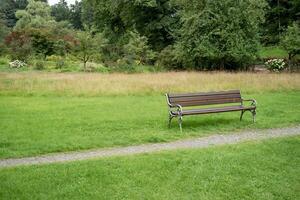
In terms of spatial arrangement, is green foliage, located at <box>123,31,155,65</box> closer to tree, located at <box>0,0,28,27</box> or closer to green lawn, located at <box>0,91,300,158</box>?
green lawn, located at <box>0,91,300,158</box>

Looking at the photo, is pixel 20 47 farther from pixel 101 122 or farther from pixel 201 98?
pixel 201 98

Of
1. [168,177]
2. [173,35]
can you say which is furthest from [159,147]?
[173,35]

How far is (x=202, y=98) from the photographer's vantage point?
38.4ft

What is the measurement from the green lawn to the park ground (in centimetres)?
3

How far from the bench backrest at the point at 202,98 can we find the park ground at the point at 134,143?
0.60 meters

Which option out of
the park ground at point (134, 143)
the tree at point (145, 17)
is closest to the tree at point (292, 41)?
the park ground at point (134, 143)

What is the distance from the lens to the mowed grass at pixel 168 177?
614cm

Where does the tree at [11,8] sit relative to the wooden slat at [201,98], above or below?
above

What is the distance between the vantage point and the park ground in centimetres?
633

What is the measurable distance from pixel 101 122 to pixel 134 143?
8.27 ft

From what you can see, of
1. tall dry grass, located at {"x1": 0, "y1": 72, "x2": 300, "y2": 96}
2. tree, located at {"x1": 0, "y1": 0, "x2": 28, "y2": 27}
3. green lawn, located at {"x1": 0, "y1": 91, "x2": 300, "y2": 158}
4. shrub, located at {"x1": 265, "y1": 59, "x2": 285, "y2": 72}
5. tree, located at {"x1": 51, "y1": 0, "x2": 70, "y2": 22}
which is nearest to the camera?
green lawn, located at {"x1": 0, "y1": 91, "x2": 300, "y2": 158}

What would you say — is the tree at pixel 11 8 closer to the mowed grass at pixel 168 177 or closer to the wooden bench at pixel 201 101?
the wooden bench at pixel 201 101

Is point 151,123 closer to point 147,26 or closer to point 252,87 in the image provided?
point 252,87

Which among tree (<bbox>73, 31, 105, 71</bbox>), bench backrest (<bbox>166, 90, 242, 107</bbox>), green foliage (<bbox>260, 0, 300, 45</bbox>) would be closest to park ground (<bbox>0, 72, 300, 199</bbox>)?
bench backrest (<bbox>166, 90, 242, 107</bbox>)
